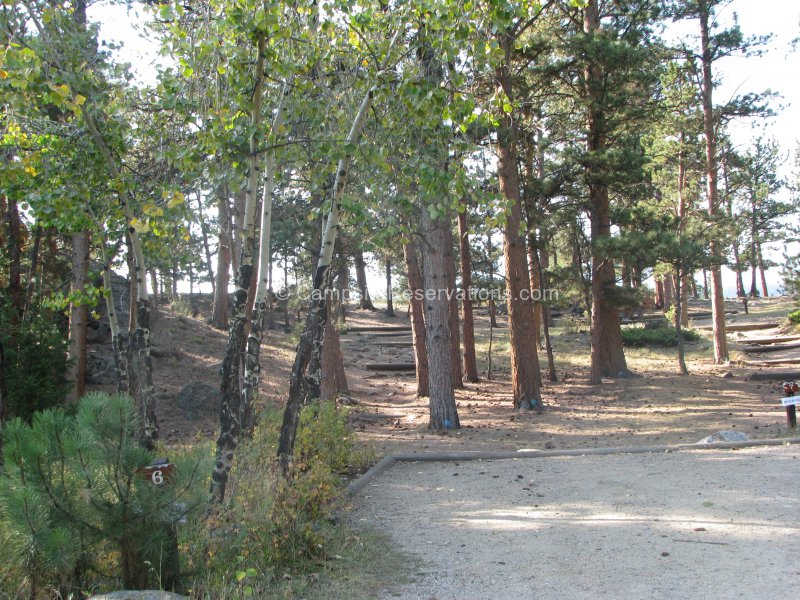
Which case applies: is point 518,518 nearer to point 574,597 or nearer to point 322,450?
point 574,597

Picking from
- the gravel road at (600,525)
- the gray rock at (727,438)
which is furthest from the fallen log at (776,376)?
the gravel road at (600,525)

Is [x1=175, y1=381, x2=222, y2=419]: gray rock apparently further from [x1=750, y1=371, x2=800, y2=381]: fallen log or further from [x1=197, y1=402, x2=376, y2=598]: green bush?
[x1=750, y1=371, x2=800, y2=381]: fallen log

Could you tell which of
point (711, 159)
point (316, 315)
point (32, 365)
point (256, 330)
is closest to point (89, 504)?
point (256, 330)

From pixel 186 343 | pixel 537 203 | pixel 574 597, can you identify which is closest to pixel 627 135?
pixel 537 203

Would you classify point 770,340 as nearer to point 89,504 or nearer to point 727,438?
point 727,438

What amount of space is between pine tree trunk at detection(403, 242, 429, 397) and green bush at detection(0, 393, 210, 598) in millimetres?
13154

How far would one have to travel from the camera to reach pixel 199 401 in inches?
580

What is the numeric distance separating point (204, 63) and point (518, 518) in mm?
4927

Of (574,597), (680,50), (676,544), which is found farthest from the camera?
(680,50)

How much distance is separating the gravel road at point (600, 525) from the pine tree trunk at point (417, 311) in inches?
334

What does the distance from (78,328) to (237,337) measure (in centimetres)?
959

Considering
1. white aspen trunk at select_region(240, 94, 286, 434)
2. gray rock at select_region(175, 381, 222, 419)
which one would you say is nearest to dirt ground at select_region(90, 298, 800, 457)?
gray rock at select_region(175, 381, 222, 419)

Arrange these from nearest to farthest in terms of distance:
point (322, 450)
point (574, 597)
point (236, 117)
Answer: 1. point (574, 597)
2. point (236, 117)
3. point (322, 450)

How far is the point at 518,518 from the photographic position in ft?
21.2
